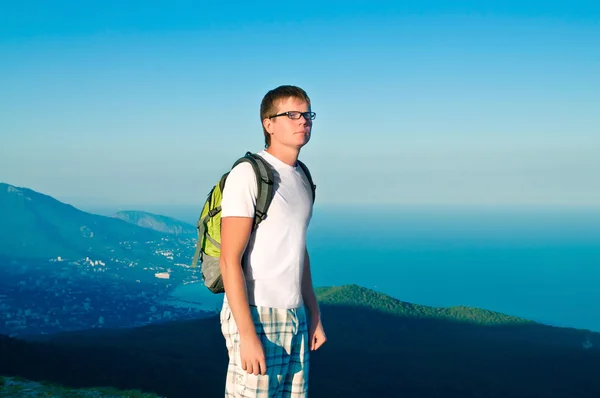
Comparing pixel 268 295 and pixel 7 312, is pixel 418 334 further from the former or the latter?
pixel 7 312

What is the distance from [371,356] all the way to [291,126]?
3887cm

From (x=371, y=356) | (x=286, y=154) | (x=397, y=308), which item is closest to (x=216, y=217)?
(x=286, y=154)

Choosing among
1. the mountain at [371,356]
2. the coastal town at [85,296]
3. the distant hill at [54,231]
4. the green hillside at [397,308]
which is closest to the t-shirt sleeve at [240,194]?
the mountain at [371,356]

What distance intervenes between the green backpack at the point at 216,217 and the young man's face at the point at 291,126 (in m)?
0.16

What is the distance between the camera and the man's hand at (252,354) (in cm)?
250

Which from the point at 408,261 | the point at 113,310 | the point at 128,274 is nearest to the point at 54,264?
the point at 128,274

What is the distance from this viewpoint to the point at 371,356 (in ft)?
130

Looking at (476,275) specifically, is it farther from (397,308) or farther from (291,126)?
(291,126)

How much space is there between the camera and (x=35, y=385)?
27.5 ft

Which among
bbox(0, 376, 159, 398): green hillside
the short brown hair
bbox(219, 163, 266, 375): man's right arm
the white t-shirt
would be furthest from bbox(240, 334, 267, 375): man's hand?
bbox(0, 376, 159, 398): green hillside

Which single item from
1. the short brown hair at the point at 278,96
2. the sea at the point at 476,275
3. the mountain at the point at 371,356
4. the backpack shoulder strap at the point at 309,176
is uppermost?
the sea at the point at 476,275

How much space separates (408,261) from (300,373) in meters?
162

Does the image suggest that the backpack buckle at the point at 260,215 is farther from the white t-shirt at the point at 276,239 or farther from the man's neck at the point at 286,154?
the man's neck at the point at 286,154

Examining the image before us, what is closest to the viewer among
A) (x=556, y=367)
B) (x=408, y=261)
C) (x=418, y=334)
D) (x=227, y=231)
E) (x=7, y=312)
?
(x=227, y=231)
